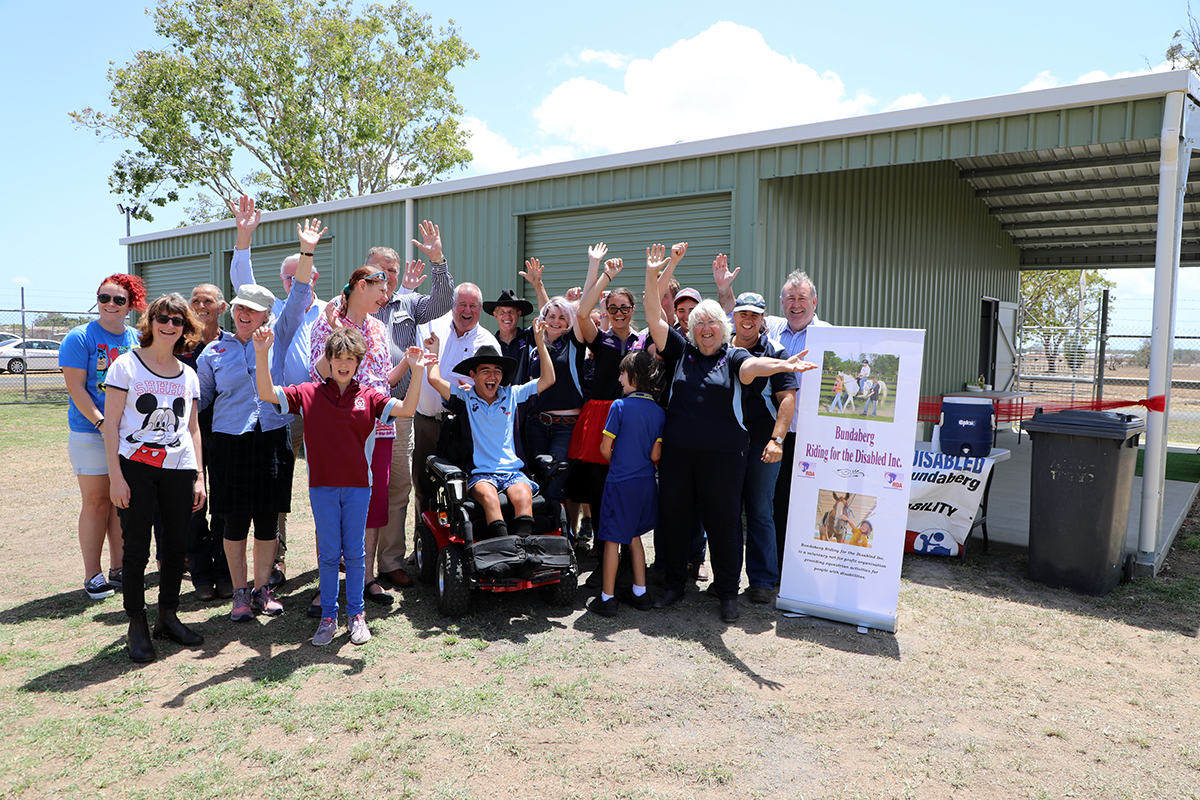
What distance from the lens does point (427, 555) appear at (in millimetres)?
4375


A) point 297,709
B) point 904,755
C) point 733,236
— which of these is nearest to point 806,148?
point 733,236

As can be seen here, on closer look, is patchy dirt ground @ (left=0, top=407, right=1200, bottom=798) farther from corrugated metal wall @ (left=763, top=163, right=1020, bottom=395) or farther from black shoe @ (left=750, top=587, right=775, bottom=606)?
corrugated metal wall @ (left=763, top=163, right=1020, bottom=395)

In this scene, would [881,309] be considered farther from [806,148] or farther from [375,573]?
[375,573]

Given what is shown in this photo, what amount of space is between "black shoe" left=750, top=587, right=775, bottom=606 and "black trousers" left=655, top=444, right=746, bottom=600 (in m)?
0.34

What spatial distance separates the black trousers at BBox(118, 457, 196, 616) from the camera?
328 centimetres

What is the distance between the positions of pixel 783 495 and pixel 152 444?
3459 mm

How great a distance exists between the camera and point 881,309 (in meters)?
9.13

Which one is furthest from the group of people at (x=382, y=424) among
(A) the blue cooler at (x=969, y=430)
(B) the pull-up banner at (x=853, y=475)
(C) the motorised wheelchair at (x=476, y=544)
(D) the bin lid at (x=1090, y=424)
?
(A) the blue cooler at (x=969, y=430)

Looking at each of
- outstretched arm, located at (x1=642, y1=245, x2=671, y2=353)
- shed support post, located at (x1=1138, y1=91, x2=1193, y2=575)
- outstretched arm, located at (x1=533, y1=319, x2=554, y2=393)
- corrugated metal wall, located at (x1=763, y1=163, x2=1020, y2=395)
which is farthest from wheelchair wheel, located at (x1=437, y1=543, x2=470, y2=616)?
Result: shed support post, located at (x1=1138, y1=91, x2=1193, y2=575)

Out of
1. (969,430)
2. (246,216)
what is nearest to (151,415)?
(246,216)

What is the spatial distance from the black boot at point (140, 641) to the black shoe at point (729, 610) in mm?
2873

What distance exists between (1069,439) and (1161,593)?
1.16 m

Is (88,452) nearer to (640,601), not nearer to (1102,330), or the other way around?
(640,601)

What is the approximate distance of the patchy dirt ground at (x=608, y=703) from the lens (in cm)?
256
